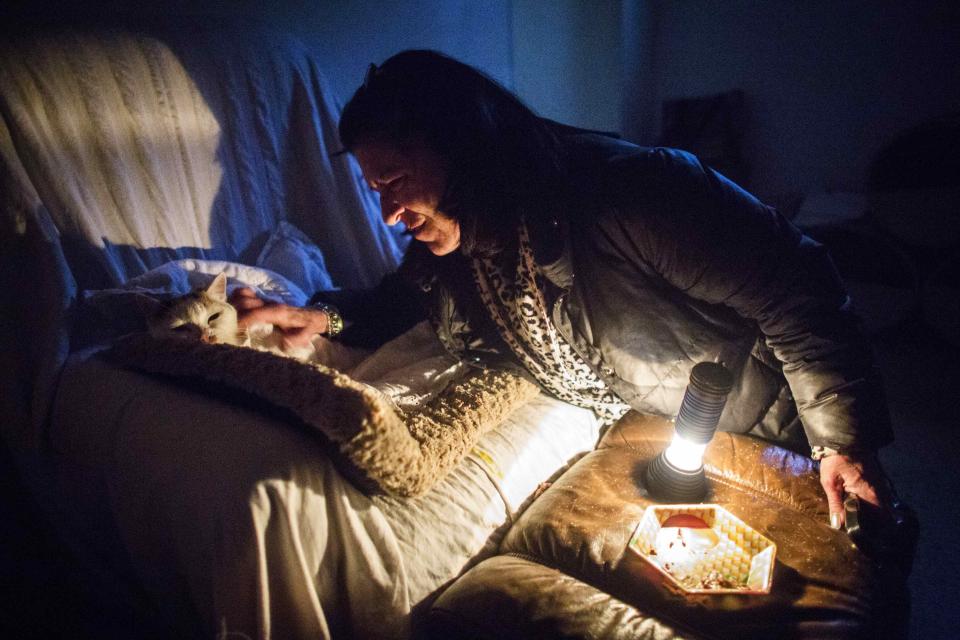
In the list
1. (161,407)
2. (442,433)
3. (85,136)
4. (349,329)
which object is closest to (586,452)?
(442,433)

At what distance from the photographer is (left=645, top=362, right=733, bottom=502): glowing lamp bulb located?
721 mm

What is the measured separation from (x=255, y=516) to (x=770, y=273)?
84 cm

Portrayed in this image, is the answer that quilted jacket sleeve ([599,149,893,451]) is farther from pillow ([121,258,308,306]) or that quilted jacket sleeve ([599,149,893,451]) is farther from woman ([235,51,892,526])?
pillow ([121,258,308,306])

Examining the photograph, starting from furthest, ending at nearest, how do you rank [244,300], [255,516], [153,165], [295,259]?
1. [295,259]
2. [153,165]
3. [244,300]
4. [255,516]

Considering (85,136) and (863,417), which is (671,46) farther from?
(85,136)

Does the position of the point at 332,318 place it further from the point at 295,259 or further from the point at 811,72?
the point at 811,72

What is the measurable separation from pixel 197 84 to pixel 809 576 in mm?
1617

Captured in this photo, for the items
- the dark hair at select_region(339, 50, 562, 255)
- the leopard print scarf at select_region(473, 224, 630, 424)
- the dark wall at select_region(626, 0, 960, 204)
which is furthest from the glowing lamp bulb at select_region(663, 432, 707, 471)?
the dark wall at select_region(626, 0, 960, 204)

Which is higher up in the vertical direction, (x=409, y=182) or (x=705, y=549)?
(x=409, y=182)

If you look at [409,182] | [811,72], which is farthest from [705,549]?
[811,72]

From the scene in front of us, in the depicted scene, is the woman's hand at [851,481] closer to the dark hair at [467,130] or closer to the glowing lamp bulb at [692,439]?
the glowing lamp bulb at [692,439]

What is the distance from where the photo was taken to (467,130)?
2.59 feet

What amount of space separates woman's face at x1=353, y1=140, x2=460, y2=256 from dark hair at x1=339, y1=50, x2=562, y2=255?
2 centimetres

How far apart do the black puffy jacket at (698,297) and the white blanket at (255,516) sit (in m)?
0.39
